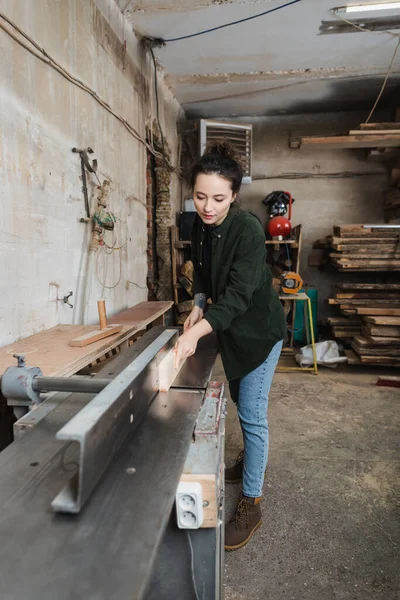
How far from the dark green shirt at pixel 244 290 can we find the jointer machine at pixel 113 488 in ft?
0.95

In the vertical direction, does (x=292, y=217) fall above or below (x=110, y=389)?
above

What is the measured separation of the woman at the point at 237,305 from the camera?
4.54 ft

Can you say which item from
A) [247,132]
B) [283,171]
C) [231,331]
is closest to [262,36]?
[247,132]

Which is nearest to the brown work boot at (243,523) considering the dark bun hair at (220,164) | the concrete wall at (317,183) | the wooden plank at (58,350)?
the wooden plank at (58,350)

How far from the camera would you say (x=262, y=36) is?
3312 millimetres

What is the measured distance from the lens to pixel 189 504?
0.83 m

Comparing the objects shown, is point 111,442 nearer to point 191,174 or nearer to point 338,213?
point 191,174

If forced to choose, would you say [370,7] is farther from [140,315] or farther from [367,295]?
[140,315]

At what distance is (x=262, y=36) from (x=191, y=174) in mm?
2579

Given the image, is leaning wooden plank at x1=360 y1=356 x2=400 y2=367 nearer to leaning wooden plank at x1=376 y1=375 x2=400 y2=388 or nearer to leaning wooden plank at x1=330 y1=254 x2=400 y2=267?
leaning wooden plank at x1=376 y1=375 x2=400 y2=388

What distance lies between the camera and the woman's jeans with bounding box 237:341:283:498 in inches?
63.6

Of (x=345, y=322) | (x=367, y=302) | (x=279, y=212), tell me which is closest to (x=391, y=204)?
(x=279, y=212)

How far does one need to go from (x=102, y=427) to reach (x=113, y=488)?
13 cm

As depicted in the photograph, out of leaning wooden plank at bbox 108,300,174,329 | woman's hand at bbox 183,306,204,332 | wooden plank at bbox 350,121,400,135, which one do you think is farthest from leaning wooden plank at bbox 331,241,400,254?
woman's hand at bbox 183,306,204,332
